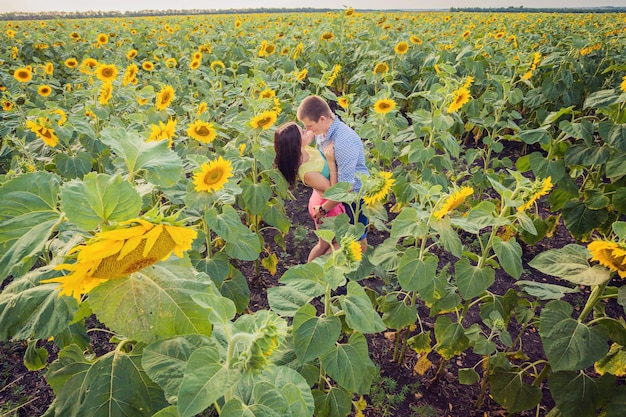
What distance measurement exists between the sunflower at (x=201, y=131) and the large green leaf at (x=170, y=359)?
7.35 feet

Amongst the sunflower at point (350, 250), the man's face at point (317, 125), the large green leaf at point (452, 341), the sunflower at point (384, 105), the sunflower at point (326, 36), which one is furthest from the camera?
the sunflower at point (326, 36)

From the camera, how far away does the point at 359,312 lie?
1.46 metres

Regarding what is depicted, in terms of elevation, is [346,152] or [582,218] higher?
[346,152]

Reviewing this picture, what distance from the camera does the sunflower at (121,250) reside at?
787 mm

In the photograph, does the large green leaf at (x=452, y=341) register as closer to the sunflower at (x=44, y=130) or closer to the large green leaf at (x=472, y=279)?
the large green leaf at (x=472, y=279)

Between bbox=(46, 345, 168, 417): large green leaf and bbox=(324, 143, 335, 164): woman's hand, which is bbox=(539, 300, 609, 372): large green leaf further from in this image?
bbox=(324, 143, 335, 164): woman's hand

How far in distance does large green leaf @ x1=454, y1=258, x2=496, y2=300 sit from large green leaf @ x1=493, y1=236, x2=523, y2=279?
0.18 meters

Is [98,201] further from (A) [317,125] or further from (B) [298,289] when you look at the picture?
(A) [317,125]

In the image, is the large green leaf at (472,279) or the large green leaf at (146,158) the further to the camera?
the large green leaf at (472,279)

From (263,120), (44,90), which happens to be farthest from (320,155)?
(44,90)

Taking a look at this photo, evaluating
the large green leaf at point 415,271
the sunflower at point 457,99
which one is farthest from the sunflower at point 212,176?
the sunflower at point 457,99

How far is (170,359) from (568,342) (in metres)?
1.77

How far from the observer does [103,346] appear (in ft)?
10.0

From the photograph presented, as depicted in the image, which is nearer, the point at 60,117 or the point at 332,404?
the point at 332,404
